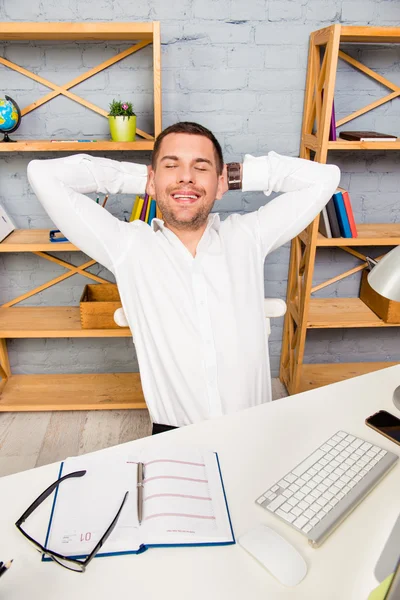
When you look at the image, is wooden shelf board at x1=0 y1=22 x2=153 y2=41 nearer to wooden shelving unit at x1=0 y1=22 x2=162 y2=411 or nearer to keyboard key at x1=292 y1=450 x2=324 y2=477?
wooden shelving unit at x1=0 y1=22 x2=162 y2=411

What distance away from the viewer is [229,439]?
3.42 ft

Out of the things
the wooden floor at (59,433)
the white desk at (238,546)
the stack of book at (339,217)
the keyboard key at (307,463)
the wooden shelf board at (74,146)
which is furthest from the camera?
the stack of book at (339,217)

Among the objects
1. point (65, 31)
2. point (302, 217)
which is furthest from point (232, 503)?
point (65, 31)

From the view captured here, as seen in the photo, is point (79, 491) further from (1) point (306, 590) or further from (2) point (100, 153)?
(2) point (100, 153)

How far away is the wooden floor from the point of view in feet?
7.17

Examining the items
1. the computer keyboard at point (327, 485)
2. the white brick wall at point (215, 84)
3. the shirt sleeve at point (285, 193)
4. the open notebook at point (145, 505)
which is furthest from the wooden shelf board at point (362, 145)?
the open notebook at point (145, 505)

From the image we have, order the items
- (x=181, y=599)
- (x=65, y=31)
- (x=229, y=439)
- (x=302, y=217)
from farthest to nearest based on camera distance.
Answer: (x=65, y=31), (x=302, y=217), (x=229, y=439), (x=181, y=599)

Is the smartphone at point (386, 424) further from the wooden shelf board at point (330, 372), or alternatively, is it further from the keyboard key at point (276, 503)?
the wooden shelf board at point (330, 372)

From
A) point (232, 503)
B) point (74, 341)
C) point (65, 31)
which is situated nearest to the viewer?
point (232, 503)

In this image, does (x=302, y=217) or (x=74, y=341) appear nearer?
(x=302, y=217)

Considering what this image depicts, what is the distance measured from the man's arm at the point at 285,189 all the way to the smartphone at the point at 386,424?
0.68 metres

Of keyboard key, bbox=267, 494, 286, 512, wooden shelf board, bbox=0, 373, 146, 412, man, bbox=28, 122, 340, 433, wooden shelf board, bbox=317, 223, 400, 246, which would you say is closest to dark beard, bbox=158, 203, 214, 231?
man, bbox=28, 122, 340, 433

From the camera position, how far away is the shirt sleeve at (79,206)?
4.81ft

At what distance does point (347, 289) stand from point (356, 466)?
195cm
